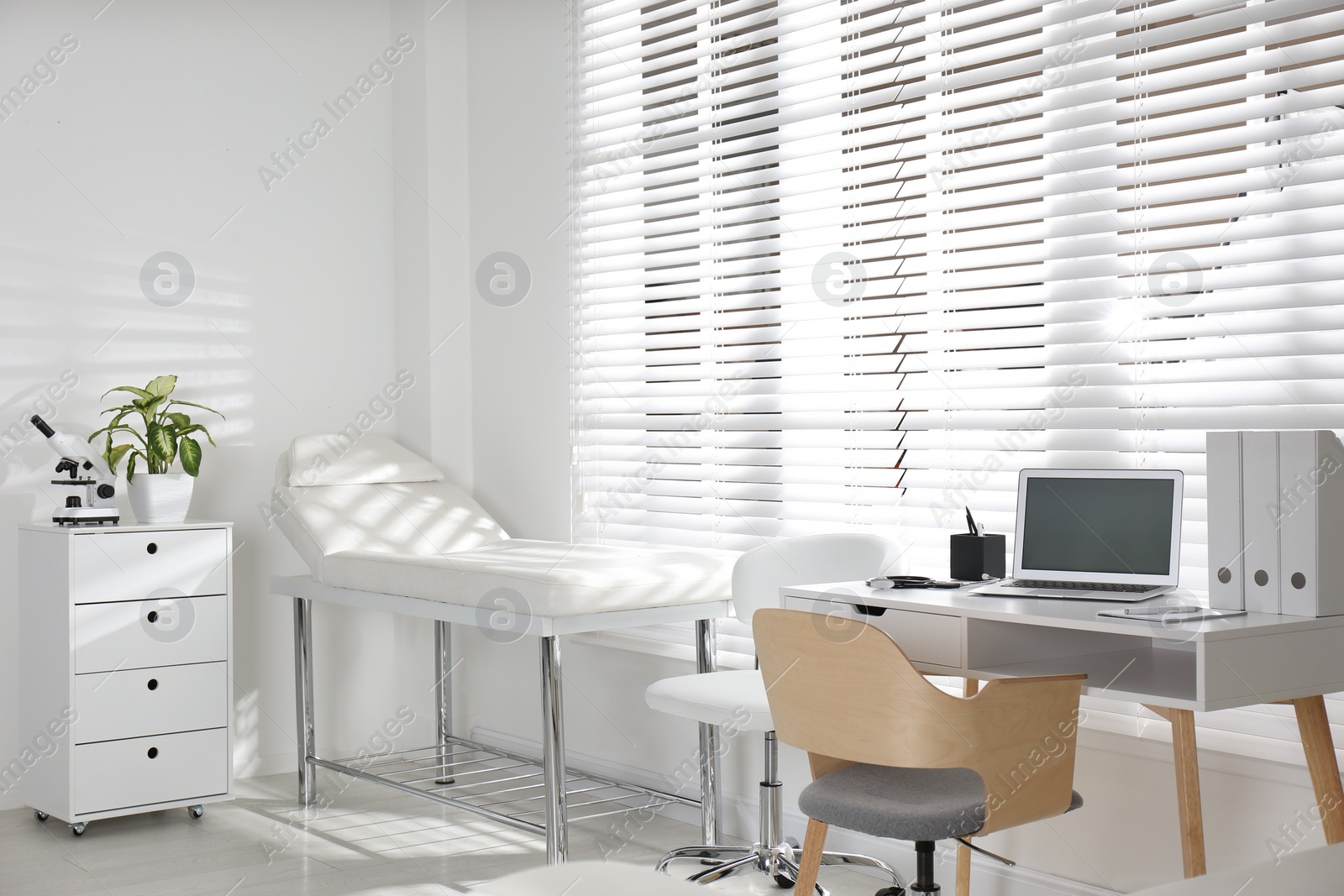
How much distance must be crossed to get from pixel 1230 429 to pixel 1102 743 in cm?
72

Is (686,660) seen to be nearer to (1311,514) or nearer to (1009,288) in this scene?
(1009,288)

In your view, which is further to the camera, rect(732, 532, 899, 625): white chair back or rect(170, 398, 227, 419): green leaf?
rect(170, 398, 227, 419): green leaf

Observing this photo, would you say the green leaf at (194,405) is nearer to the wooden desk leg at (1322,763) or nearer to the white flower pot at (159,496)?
the white flower pot at (159,496)

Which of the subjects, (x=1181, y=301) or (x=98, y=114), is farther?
(x=98, y=114)

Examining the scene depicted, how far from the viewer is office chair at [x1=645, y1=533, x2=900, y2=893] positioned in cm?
304

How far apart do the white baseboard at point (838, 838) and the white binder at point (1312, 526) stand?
2.99ft

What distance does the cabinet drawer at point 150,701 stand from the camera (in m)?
3.64

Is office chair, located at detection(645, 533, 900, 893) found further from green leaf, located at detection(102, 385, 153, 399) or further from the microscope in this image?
green leaf, located at detection(102, 385, 153, 399)

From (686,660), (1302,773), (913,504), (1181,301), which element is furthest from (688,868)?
(1181,301)

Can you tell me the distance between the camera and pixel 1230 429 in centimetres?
248

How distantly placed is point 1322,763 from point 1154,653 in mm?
355

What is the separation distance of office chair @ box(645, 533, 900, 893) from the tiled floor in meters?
0.06

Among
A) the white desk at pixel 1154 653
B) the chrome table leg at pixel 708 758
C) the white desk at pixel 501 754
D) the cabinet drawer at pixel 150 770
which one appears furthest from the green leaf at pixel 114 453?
the white desk at pixel 1154 653

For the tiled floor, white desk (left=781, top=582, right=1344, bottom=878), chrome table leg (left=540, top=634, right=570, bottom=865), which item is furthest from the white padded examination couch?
white desk (left=781, top=582, right=1344, bottom=878)
